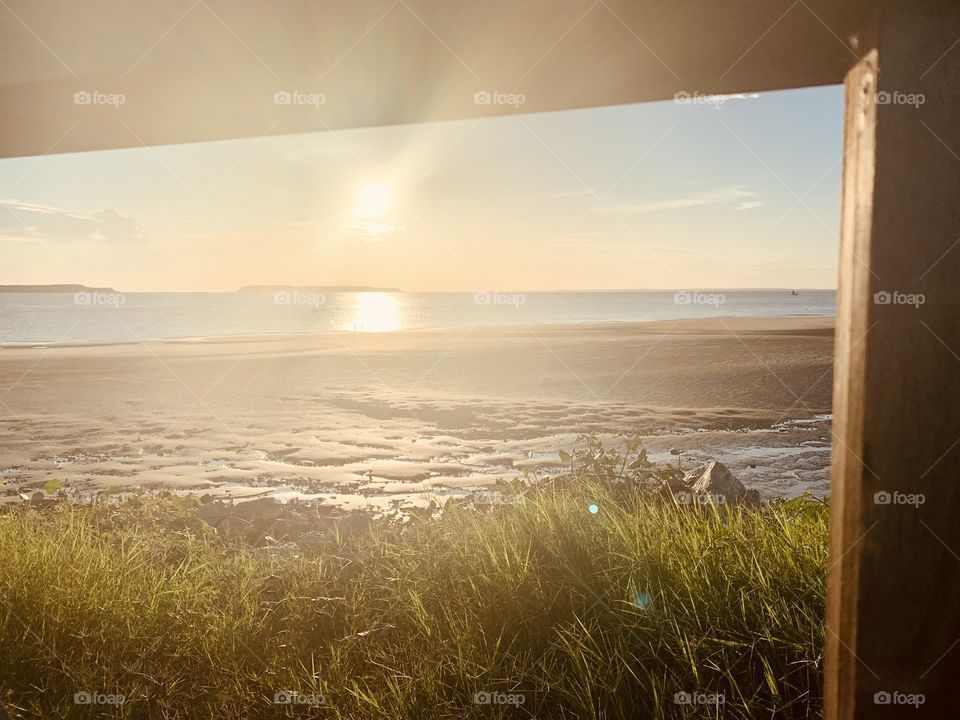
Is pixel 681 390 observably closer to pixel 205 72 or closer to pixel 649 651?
pixel 649 651

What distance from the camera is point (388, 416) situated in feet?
41.5

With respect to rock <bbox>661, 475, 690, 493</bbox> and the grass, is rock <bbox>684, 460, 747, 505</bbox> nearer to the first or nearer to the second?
rock <bbox>661, 475, 690, 493</bbox>

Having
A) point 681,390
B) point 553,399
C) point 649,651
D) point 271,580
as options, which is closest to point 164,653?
point 271,580

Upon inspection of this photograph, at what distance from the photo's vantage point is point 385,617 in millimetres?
3684
